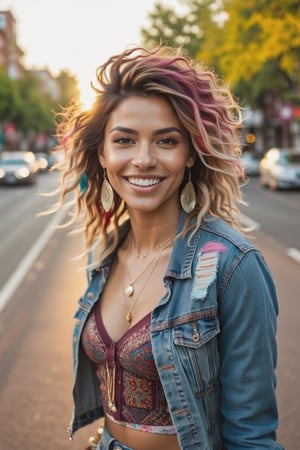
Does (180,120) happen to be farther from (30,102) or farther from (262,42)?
(30,102)

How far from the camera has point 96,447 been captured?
2.24 meters

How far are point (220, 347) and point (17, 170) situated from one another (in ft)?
108

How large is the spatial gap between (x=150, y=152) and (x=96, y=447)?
0.95 metres

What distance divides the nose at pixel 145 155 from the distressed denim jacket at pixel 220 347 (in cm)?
30

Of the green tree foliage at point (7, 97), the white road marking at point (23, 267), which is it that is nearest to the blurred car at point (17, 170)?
the white road marking at point (23, 267)

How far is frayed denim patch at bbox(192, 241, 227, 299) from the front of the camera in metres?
1.88

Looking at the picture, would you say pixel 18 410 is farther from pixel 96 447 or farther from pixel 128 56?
pixel 128 56

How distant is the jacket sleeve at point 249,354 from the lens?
5.98 feet

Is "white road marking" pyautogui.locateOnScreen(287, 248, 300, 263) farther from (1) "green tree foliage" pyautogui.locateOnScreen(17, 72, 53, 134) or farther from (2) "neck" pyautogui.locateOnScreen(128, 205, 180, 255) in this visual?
(1) "green tree foliage" pyautogui.locateOnScreen(17, 72, 53, 134)

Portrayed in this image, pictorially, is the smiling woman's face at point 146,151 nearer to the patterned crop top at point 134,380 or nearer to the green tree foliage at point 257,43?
the patterned crop top at point 134,380

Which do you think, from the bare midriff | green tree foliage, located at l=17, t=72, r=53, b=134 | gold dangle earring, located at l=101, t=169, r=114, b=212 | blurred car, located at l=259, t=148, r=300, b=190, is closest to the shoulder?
gold dangle earring, located at l=101, t=169, r=114, b=212

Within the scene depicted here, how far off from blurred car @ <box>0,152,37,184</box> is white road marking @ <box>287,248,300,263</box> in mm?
23669

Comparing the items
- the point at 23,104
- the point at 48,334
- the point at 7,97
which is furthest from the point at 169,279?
the point at 23,104

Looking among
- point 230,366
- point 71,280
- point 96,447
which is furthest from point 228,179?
point 71,280
